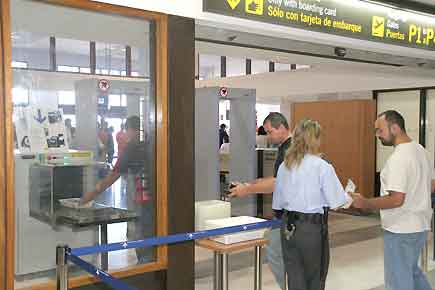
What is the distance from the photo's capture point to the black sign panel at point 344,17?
3431 millimetres

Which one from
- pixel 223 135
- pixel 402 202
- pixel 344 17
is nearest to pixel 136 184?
pixel 402 202

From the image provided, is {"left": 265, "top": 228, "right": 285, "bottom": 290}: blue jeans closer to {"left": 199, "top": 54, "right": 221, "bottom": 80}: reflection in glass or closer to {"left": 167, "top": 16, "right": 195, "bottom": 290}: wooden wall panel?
{"left": 167, "top": 16, "right": 195, "bottom": 290}: wooden wall panel

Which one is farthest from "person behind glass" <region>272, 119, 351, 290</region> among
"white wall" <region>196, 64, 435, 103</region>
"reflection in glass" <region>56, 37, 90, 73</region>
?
"white wall" <region>196, 64, 435, 103</region>

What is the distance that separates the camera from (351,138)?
8102mm

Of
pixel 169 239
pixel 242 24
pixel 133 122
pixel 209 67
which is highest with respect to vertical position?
pixel 209 67

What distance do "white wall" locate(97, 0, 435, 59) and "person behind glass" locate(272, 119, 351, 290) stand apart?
2.98ft

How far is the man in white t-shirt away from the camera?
3.21 meters

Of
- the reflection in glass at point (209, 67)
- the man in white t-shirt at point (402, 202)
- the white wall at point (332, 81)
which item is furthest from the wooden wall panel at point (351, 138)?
the man in white t-shirt at point (402, 202)

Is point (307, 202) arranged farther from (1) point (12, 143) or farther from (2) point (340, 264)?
(2) point (340, 264)

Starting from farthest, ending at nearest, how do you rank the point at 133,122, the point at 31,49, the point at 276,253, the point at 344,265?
the point at 344,265
the point at 276,253
the point at 133,122
the point at 31,49

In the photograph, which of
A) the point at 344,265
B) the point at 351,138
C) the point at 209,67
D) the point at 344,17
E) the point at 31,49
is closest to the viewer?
the point at 31,49

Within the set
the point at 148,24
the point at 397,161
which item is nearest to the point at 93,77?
the point at 148,24

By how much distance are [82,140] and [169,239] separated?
89cm

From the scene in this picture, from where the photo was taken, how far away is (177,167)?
3189 millimetres
